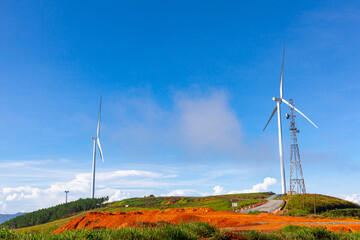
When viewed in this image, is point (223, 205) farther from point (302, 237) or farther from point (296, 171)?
point (302, 237)

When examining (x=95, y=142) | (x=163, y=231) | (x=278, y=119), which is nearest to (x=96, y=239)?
(x=163, y=231)

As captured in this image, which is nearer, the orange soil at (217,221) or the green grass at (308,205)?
the orange soil at (217,221)

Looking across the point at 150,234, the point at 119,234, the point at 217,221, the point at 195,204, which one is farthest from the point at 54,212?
the point at 150,234

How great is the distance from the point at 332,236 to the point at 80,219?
3284 centimetres

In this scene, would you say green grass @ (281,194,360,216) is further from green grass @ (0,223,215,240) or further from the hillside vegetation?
the hillside vegetation

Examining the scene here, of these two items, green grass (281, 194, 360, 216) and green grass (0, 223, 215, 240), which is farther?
green grass (281, 194, 360, 216)

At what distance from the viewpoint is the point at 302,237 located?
1873 cm

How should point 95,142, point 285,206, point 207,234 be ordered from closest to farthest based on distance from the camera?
point 207,234 < point 285,206 < point 95,142

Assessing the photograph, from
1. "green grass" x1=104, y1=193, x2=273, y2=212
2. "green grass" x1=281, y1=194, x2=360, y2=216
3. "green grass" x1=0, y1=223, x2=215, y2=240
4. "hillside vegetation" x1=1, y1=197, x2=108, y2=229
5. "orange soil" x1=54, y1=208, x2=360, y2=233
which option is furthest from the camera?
"hillside vegetation" x1=1, y1=197, x2=108, y2=229

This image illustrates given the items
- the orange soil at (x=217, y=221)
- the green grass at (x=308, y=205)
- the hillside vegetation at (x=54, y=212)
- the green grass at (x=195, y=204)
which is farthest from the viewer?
the hillside vegetation at (x=54, y=212)

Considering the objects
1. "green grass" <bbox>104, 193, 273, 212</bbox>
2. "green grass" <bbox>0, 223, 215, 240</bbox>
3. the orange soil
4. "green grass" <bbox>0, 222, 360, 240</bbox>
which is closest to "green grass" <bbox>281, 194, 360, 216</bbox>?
"green grass" <bbox>104, 193, 273, 212</bbox>

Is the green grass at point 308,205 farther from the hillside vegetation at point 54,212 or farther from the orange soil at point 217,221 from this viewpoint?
the hillside vegetation at point 54,212

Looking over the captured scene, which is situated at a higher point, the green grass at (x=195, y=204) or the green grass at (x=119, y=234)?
the green grass at (x=119, y=234)

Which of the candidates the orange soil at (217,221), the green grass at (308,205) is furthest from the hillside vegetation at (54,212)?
the orange soil at (217,221)
